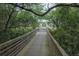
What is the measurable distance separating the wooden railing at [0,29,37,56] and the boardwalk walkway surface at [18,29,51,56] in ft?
0.16

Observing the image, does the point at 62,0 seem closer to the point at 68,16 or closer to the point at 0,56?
the point at 68,16

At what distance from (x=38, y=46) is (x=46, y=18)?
0.33 m

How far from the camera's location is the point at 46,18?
3184 millimetres

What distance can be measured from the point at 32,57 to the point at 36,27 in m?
0.34

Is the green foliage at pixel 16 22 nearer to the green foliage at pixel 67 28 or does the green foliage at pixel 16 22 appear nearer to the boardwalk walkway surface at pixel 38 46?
the boardwalk walkway surface at pixel 38 46

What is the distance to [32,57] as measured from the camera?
3.12 m

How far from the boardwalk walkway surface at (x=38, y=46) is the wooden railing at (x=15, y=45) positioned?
48mm

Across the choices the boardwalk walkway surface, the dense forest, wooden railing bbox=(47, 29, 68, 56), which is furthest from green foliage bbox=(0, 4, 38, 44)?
wooden railing bbox=(47, 29, 68, 56)

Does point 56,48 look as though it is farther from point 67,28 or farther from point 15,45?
point 15,45

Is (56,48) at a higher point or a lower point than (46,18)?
lower

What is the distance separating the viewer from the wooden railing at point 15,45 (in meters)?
3.11

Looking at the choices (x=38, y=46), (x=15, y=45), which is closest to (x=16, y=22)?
→ (x=15, y=45)

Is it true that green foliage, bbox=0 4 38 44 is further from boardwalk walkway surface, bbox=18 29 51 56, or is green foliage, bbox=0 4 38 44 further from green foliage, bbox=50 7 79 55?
green foliage, bbox=50 7 79 55

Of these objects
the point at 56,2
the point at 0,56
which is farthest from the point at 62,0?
the point at 0,56
